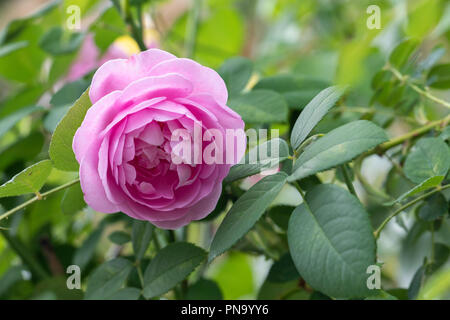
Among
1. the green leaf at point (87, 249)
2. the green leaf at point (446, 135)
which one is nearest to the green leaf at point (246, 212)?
the green leaf at point (446, 135)

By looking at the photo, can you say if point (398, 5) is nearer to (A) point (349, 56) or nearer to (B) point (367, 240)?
(A) point (349, 56)

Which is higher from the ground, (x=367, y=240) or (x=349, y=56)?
(x=349, y=56)

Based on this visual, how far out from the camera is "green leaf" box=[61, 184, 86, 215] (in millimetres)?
316

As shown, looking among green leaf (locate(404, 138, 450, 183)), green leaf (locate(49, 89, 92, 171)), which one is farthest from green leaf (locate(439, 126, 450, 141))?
green leaf (locate(49, 89, 92, 171))

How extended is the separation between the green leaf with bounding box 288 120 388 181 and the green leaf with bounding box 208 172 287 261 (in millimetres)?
13

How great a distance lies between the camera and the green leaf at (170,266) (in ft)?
1.02

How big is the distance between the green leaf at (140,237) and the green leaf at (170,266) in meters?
0.02

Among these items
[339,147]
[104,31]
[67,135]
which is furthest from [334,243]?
[104,31]

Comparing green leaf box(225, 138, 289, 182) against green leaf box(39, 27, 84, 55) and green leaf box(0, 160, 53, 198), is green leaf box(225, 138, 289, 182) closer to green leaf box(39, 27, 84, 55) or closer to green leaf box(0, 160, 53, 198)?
green leaf box(0, 160, 53, 198)

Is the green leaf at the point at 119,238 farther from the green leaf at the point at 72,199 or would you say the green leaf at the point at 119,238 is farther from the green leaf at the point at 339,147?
the green leaf at the point at 339,147

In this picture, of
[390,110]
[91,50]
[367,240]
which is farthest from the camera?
[91,50]


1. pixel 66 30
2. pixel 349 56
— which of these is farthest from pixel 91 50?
pixel 349 56
